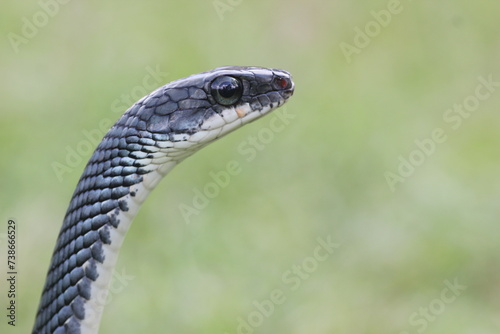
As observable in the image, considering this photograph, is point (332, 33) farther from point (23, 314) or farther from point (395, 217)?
point (23, 314)

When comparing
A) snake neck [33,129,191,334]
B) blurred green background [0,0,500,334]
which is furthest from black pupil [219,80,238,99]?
blurred green background [0,0,500,334]

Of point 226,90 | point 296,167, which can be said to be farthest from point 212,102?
point 296,167

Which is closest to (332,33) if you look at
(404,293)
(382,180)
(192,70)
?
(192,70)

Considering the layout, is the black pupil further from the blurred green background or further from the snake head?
the blurred green background

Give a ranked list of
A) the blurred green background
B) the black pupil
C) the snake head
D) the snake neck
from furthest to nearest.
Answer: the blurred green background, the black pupil, the snake head, the snake neck

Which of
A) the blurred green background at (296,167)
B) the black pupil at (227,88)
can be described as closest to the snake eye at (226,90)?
the black pupil at (227,88)

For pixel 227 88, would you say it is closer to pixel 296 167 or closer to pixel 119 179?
pixel 119 179
